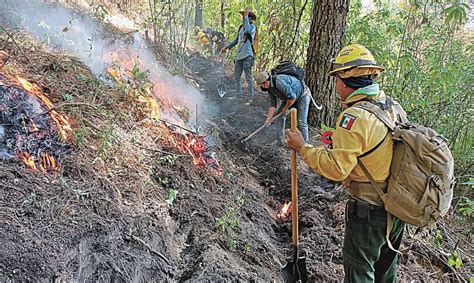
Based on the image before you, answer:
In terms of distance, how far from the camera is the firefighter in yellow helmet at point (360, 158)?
2.86 meters

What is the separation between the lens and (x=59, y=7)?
25.1 ft

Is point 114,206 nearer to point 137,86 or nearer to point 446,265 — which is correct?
point 137,86

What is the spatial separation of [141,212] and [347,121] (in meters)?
2.29

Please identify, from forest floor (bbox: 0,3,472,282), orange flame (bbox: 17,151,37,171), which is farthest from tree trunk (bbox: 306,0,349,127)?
orange flame (bbox: 17,151,37,171)

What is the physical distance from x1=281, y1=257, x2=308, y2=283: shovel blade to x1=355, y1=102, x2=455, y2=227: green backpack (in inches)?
54.6

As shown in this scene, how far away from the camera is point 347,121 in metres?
2.89

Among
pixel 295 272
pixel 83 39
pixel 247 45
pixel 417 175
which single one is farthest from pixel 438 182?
pixel 247 45

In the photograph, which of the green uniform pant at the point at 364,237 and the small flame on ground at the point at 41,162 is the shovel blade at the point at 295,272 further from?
the small flame on ground at the point at 41,162

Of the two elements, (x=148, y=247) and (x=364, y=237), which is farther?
(x=148, y=247)

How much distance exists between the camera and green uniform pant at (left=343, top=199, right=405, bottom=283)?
3.10m

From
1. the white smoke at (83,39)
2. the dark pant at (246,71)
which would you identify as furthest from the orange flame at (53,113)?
the dark pant at (246,71)

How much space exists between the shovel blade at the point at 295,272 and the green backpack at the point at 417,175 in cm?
139

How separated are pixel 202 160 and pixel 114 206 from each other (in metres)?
1.84

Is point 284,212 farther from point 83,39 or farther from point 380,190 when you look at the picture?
point 83,39
